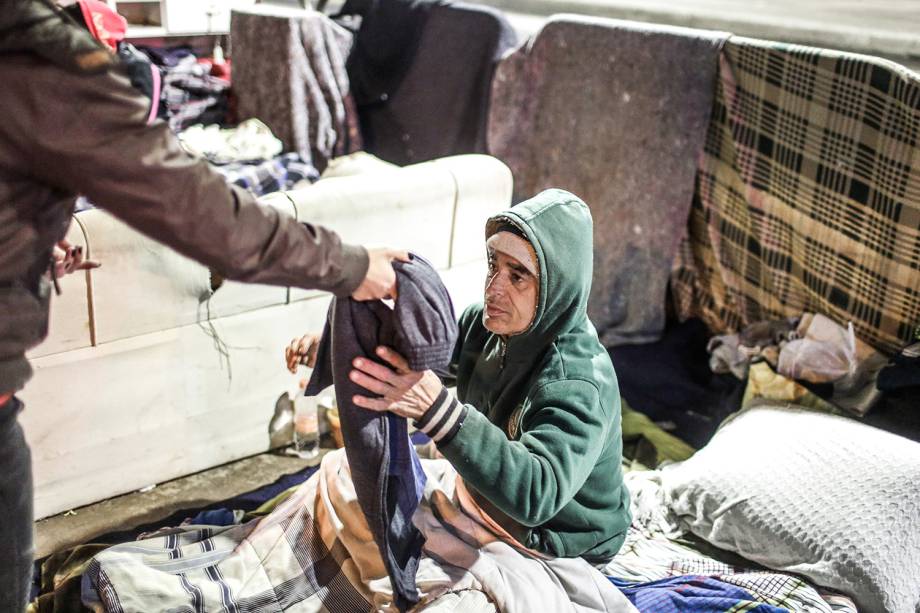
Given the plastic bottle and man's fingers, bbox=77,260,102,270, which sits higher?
man's fingers, bbox=77,260,102,270

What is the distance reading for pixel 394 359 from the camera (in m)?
1.55

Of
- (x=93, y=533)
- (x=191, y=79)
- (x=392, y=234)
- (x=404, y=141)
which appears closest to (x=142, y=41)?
(x=191, y=79)

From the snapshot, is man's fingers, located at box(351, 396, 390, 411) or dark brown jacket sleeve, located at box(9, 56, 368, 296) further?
man's fingers, located at box(351, 396, 390, 411)

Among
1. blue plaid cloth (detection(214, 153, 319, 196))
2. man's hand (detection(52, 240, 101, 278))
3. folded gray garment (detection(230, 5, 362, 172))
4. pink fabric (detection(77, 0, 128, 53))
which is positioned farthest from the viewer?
folded gray garment (detection(230, 5, 362, 172))

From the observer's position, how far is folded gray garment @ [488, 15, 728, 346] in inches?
136

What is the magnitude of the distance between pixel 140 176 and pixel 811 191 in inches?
104

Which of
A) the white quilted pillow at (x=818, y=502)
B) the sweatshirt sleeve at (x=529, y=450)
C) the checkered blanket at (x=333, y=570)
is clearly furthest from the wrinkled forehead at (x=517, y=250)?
the white quilted pillow at (x=818, y=502)

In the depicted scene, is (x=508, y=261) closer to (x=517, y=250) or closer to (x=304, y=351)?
(x=517, y=250)

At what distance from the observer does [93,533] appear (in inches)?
97.7

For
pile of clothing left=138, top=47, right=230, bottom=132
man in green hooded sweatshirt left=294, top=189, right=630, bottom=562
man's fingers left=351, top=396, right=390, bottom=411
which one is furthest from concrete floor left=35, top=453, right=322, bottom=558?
pile of clothing left=138, top=47, right=230, bottom=132

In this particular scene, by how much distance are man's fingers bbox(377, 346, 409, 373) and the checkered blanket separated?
17.8 inches

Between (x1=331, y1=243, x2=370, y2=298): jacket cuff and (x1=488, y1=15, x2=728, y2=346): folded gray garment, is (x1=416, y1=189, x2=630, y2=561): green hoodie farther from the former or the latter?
(x1=488, y1=15, x2=728, y2=346): folded gray garment

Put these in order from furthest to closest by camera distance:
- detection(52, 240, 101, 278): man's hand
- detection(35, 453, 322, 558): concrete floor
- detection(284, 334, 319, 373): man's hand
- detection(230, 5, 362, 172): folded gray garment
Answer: detection(230, 5, 362, 172): folded gray garment, detection(35, 453, 322, 558): concrete floor, detection(52, 240, 101, 278): man's hand, detection(284, 334, 319, 373): man's hand

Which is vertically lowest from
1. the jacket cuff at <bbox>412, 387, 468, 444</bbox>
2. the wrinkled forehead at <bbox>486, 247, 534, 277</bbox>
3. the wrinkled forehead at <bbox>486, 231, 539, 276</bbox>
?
the jacket cuff at <bbox>412, 387, 468, 444</bbox>
